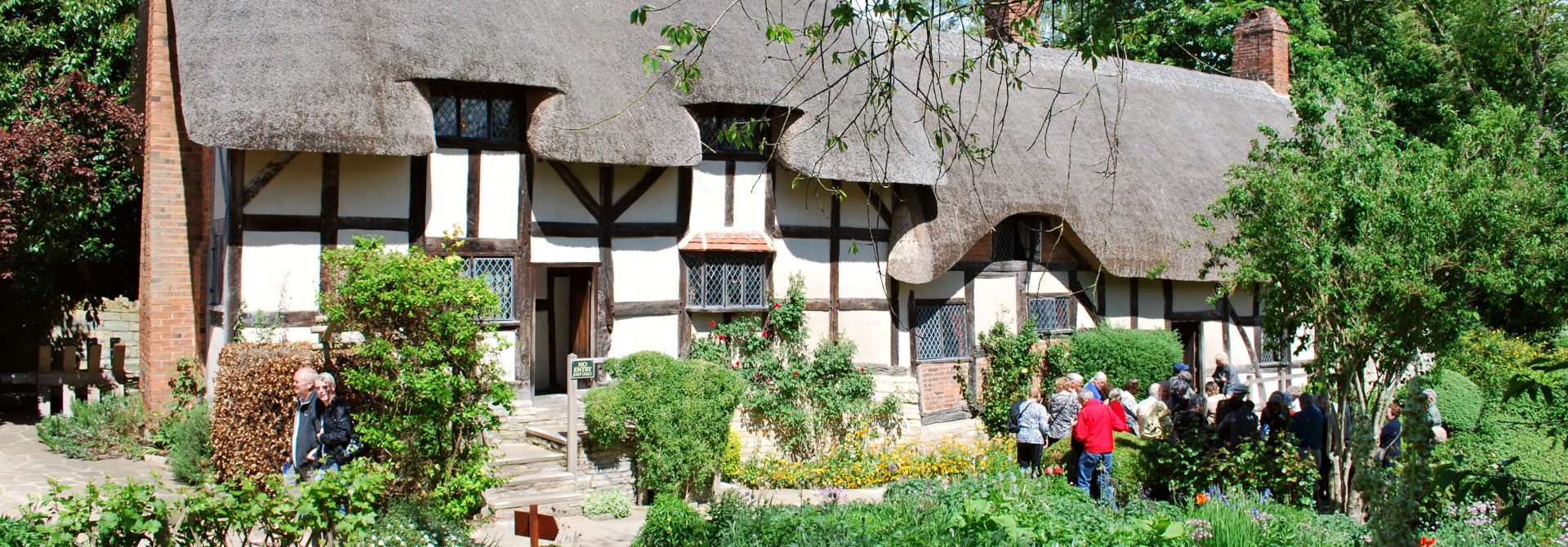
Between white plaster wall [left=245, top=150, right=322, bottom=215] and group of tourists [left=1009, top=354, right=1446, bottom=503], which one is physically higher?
white plaster wall [left=245, top=150, right=322, bottom=215]

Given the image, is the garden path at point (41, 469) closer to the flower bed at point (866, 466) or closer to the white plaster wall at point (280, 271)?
the white plaster wall at point (280, 271)

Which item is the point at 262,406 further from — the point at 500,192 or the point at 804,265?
the point at 804,265

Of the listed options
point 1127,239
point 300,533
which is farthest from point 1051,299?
point 300,533

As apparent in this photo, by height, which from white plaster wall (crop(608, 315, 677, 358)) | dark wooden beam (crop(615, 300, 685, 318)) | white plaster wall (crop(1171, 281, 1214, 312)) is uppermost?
white plaster wall (crop(1171, 281, 1214, 312))

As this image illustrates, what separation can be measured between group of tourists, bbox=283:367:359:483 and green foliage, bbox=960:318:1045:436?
872 cm

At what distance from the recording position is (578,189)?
12.7 m

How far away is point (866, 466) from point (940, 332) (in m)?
2.74

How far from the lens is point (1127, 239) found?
52.7 ft

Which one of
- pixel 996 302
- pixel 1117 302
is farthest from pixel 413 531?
pixel 1117 302

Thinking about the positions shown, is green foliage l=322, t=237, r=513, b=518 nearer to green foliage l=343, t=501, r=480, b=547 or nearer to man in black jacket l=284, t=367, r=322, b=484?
green foliage l=343, t=501, r=480, b=547

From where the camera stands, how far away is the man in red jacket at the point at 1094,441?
10781mm

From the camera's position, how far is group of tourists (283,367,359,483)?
28.2 feet

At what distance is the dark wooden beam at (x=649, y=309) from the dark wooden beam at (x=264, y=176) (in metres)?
3.64

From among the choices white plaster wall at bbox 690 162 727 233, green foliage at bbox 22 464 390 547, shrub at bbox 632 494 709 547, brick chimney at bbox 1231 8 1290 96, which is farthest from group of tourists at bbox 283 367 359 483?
brick chimney at bbox 1231 8 1290 96
